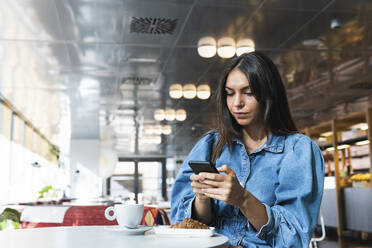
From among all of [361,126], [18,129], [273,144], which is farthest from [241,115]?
[18,129]

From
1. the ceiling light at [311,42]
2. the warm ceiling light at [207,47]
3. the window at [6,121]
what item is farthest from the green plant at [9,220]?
the window at [6,121]

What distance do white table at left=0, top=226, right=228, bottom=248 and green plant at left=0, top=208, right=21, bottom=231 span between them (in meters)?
1.70

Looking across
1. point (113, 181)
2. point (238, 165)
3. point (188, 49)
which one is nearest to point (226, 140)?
point (238, 165)

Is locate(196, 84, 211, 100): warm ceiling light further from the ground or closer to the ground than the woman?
further from the ground

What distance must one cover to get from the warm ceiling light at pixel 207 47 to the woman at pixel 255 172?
3.65 metres

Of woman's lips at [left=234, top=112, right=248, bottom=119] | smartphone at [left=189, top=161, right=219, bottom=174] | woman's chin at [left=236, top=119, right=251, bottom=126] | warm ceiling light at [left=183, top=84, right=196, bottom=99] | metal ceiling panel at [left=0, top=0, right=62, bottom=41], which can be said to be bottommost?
smartphone at [left=189, top=161, right=219, bottom=174]

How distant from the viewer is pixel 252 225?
1190 millimetres

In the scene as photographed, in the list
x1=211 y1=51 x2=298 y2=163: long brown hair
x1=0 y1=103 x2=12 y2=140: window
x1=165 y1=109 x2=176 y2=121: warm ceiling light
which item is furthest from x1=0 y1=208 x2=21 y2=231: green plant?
Answer: x1=165 y1=109 x2=176 y2=121: warm ceiling light

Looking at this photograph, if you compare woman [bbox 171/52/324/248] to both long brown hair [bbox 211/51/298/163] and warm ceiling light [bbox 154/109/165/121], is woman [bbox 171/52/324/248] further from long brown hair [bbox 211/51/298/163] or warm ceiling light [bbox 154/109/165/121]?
warm ceiling light [bbox 154/109/165/121]

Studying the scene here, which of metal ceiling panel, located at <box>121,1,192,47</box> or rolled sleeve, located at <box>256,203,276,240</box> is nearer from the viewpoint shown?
rolled sleeve, located at <box>256,203,276,240</box>

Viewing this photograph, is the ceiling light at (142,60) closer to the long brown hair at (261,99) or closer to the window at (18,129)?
the long brown hair at (261,99)

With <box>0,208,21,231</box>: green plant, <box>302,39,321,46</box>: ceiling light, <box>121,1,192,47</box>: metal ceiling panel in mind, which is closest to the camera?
<box>0,208,21,231</box>: green plant

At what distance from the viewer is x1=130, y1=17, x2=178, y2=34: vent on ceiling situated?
4.37 metres

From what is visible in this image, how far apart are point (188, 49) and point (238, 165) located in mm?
4104
